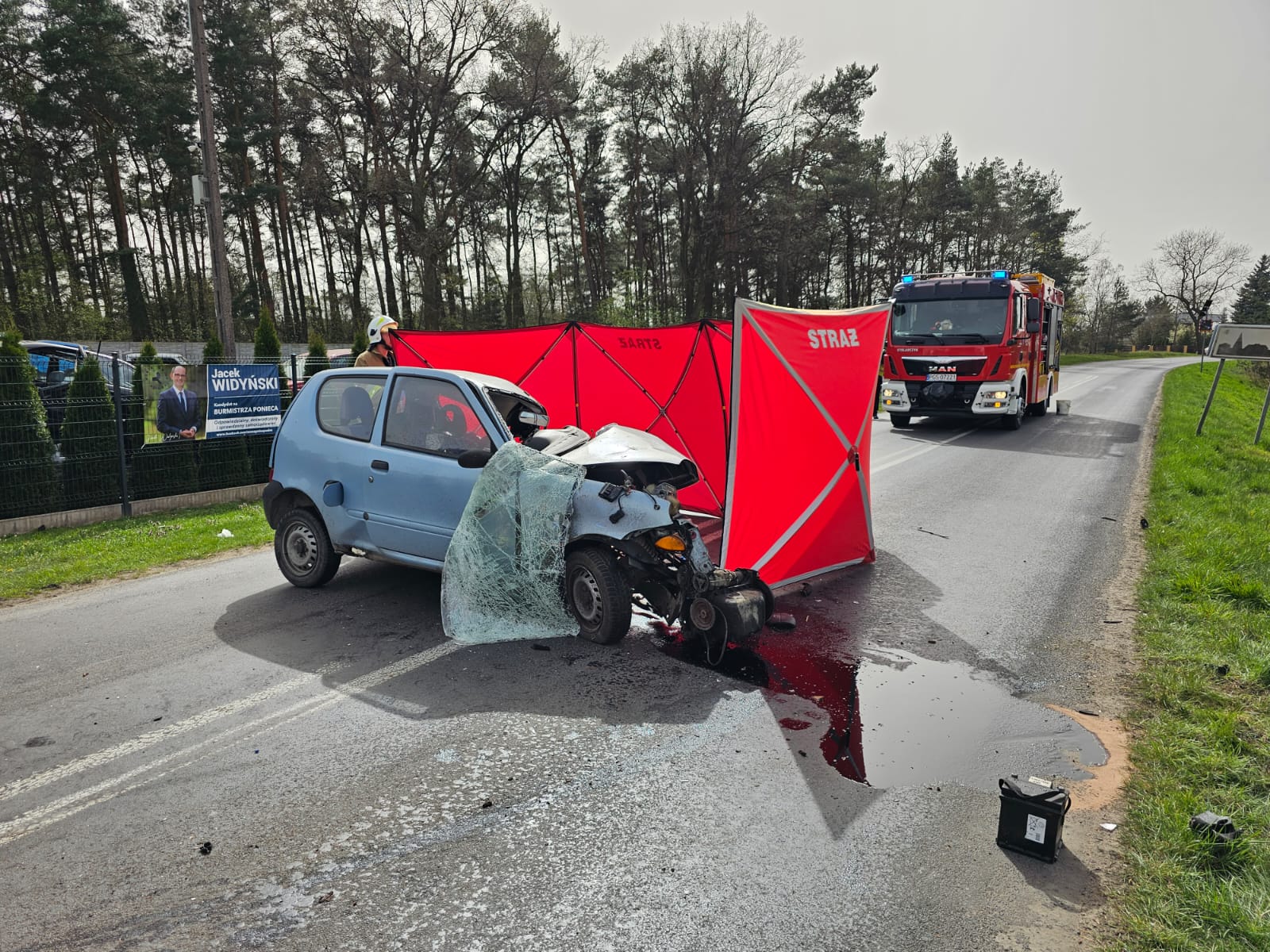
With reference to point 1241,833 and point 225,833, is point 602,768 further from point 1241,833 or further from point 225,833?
point 1241,833

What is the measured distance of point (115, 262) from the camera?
1486 inches

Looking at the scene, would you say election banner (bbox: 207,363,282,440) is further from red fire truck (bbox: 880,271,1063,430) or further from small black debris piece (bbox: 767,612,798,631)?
red fire truck (bbox: 880,271,1063,430)

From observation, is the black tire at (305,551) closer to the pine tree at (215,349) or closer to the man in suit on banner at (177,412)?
the man in suit on banner at (177,412)

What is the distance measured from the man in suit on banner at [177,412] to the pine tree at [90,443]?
58 centimetres

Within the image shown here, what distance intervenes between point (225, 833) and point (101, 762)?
1076 mm

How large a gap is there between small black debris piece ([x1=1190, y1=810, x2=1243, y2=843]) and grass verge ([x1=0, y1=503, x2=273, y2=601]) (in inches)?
324

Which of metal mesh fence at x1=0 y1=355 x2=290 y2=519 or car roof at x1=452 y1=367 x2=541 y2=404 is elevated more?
car roof at x1=452 y1=367 x2=541 y2=404

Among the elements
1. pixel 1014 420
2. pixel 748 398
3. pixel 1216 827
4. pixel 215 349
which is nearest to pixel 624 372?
pixel 748 398

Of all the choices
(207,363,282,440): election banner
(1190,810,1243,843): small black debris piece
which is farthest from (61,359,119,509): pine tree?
(1190,810,1243,843): small black debris piece

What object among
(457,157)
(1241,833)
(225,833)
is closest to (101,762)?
(225,833)

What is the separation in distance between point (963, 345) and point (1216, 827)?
14.9 metres

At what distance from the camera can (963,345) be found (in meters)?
16.4

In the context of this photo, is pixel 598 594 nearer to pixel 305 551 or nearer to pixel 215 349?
pixel 305 551

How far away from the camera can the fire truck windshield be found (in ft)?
53.0
